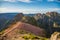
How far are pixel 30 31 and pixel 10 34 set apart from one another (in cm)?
40

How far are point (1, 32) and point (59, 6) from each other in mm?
1267

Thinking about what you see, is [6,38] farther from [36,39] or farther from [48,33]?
[48,33]

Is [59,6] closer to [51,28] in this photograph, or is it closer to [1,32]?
[51,28]

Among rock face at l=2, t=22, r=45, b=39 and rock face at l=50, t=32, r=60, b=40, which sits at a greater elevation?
rock face at l=2, t=22, r=45, b=39

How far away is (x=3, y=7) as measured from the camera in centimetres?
318

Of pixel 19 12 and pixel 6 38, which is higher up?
pixel 19 12

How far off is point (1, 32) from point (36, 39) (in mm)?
696

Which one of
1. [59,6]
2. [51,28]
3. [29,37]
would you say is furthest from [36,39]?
[59,6]

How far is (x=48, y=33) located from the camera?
3.12 m

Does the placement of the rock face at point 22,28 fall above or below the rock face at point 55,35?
above

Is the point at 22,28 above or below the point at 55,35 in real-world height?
above

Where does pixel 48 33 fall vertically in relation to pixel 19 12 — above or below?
below

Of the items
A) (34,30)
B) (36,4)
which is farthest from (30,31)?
(36,4)

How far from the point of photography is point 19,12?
126 inches
